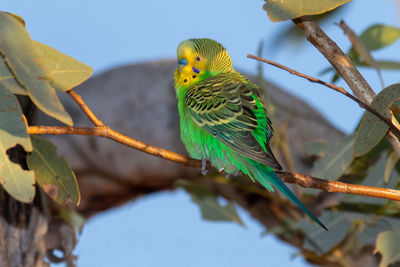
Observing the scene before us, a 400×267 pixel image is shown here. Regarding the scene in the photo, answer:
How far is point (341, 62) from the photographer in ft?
3.90

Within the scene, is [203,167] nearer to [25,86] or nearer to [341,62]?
[341,62]

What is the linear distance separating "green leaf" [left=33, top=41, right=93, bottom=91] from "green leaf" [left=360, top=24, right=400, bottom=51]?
3.56 feet

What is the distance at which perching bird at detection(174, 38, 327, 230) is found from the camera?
127 centimetres

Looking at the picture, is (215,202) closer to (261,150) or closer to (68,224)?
(68,224)

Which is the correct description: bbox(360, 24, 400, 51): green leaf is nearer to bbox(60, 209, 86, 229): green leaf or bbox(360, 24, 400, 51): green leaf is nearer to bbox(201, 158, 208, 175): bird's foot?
bbox(201, 158, 208, 175): bird's foot

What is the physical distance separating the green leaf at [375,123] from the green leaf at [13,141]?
0.73m

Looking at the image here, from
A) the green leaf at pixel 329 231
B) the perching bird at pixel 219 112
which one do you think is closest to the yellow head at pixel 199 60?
the perching bird at pixel 219 112

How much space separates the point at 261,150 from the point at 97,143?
2301 mm

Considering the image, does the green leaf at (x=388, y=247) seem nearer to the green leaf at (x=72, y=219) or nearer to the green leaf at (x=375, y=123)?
the green leaf at (x=375, y=123)

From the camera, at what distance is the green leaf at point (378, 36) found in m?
1.81

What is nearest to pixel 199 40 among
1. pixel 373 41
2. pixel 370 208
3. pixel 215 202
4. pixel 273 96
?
pixel 373 41

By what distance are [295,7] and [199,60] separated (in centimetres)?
32

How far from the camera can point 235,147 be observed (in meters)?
1.27

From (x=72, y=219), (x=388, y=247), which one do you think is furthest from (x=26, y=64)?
(x=388, y=247)
